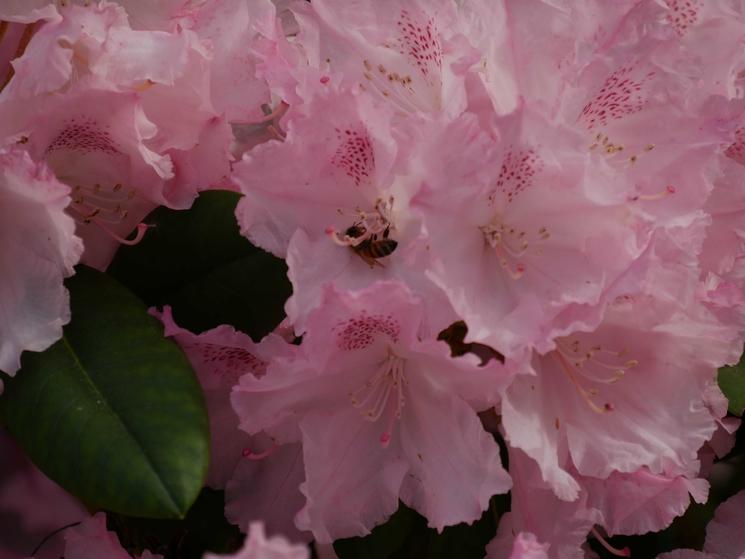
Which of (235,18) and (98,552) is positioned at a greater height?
(235,18)

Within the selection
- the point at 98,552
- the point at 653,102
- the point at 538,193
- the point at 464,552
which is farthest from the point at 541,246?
the point at 98,552

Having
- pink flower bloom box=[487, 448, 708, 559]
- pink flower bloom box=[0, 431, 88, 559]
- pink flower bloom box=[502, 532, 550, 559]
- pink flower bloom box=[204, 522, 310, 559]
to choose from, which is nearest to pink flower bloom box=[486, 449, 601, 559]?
pink flower bloom box=[487, 448, 708, 559]

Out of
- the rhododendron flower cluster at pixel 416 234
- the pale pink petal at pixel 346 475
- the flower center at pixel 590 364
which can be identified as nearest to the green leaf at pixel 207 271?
the rhododendron flower cluster at pixel 416 234

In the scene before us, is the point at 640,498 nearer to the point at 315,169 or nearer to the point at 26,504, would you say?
the point at 315,169

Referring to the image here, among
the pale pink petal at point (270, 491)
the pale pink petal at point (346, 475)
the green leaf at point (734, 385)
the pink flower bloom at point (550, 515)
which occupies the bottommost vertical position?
the pale pink petal at point (270, 491)

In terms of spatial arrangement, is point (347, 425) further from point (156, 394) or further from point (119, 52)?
point (119, 52)

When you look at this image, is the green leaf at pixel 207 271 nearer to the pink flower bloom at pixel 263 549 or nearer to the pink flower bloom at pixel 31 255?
the pink flower bloom at pixel 31 255
